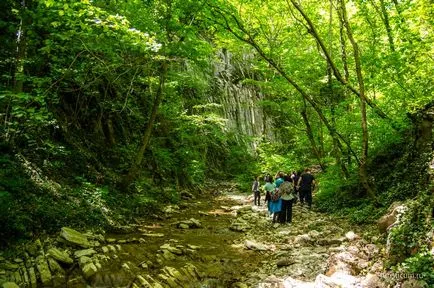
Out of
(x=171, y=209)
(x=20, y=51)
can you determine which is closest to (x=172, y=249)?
(x=171, y=209)

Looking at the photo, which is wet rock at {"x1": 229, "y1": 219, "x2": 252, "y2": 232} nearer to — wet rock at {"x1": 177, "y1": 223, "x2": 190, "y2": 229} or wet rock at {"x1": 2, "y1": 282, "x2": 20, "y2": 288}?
wet rock at {"x1": 177, "y1": 223, "x2": 190, "y2": 229}

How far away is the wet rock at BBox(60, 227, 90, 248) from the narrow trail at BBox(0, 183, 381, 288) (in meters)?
0.09

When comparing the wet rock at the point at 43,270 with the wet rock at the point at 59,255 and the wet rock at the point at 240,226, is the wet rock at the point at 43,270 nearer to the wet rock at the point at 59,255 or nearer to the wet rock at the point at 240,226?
the wet rock at the point at 59,255

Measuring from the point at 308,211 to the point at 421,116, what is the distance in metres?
5.62

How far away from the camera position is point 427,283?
4516mm

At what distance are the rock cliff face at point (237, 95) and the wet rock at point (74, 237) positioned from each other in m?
24.5

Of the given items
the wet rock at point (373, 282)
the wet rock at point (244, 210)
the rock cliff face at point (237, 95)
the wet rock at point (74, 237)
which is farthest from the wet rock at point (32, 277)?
the rock cliff face at point (237, 95)

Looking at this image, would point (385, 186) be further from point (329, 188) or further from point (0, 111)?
point (0, 111)

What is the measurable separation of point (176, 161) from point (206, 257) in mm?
10087

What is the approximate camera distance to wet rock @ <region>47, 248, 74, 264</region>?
248 inches

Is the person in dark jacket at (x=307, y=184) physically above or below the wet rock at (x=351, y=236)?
above

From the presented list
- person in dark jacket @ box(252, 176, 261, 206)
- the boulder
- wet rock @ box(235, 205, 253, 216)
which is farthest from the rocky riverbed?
person in dark jacket @ box(252, 176, 261, 206)

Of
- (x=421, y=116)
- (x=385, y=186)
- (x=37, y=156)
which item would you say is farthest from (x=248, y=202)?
(x=37, y=156)

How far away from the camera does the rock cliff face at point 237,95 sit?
3291 cm
